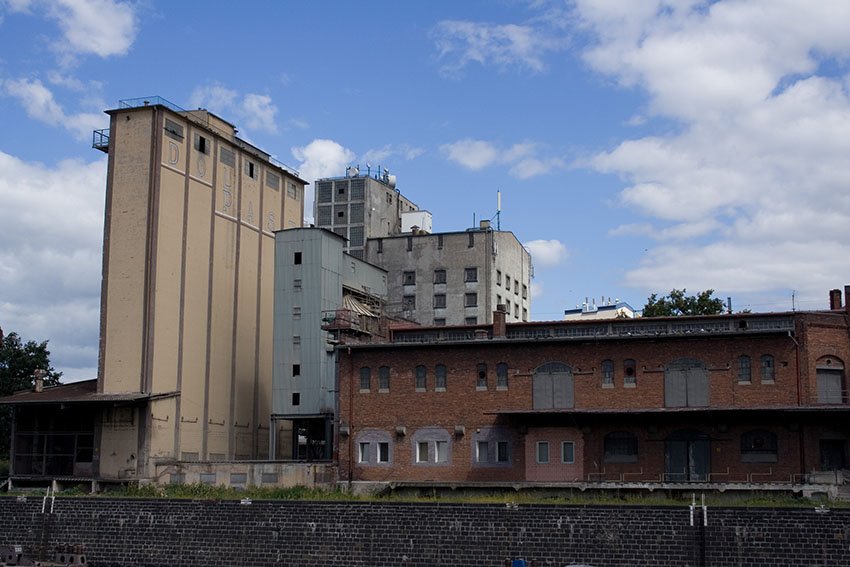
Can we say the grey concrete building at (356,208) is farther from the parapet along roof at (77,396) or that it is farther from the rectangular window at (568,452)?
the rectangular window at (568,452)

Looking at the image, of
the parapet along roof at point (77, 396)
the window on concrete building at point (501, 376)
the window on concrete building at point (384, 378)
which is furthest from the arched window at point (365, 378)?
the parapet along roof at point (77, 396)

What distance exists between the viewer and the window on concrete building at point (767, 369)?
5109 cm

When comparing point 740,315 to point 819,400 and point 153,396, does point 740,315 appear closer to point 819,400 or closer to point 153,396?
point 819,400

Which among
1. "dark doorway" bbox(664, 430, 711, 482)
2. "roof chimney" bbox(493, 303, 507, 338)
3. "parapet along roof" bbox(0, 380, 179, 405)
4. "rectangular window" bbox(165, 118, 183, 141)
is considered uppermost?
"rectangular window" bbox(165, 118, 183, 141)

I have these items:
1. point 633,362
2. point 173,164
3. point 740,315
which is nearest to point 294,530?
point 633,362

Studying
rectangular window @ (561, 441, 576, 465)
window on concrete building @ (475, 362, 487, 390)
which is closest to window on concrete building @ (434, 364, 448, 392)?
window on concrete building @ (475, 362, 487, 390)

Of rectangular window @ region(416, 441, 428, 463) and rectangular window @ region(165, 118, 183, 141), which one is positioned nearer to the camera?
rectangular window @ region(416, 441, 428, 463)

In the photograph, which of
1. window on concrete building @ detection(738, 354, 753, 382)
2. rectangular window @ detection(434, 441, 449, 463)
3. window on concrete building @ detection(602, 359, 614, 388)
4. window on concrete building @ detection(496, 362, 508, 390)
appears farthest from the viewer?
rectangular window @ detection(434, 441, 449, 463)

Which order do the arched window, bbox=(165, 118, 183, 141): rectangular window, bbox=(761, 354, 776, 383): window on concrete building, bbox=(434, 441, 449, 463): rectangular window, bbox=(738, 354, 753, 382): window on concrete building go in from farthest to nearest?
bbox=(165, 118, 183, 141): rectangular window < the arched window < bbox=(434, 441, 449, 463): rectangular window < bbox=(738, 354, 753, 382): window on concrete building < bbox=(761, 354, 776, 383): window on concrete building

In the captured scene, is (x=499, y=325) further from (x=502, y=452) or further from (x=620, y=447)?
(x=620, y=447)

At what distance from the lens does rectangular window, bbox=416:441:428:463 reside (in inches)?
2181

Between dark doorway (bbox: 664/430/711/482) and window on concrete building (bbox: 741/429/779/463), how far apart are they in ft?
5.37

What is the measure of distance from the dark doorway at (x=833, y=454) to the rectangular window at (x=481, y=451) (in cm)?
1577

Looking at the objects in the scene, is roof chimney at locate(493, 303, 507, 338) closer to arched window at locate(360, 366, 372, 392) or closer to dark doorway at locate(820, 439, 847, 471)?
arched window at locate(360, 366, 372, 392)
